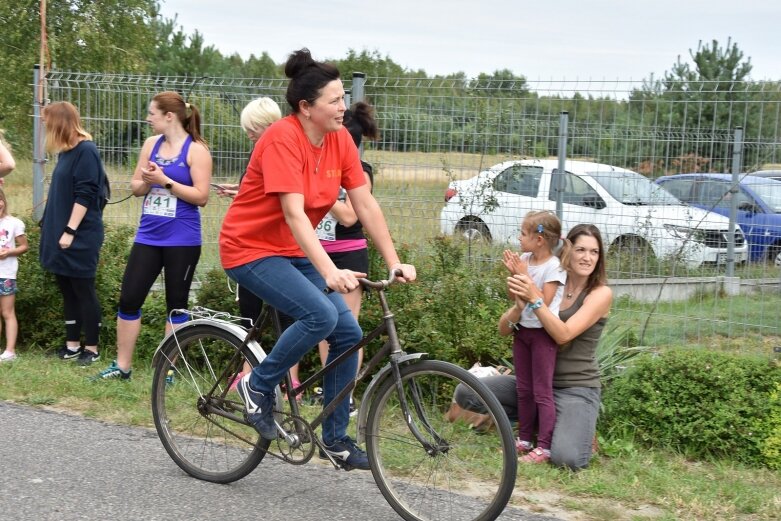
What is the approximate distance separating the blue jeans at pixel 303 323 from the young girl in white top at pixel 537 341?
1.17 metres

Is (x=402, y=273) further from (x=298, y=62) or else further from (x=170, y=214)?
(x=170, y=214)

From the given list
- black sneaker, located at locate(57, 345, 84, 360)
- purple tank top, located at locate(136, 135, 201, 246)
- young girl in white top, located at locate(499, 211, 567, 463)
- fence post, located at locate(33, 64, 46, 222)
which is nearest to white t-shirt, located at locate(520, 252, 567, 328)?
young girl in white top, located at locate(499, 211, 567, 463)

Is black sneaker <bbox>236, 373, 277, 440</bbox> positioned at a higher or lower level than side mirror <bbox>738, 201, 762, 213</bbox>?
lower

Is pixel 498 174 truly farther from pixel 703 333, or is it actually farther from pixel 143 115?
pixel 143 115

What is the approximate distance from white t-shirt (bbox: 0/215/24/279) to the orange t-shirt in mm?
3819

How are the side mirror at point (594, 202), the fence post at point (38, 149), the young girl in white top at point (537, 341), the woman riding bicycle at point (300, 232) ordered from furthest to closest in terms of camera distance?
the fence post at point (38, 149), the side mirror at point (594, 202), the young girl in white top at point (537, 341), the woman riding bicycle at point (300, 232)

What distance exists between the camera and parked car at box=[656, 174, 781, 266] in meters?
7.07

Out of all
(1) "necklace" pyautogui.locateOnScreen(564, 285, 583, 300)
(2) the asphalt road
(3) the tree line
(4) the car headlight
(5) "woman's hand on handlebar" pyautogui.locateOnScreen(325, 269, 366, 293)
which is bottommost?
(2) the asphalt road

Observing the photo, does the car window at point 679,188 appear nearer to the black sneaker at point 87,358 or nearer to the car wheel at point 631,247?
the car wheel at point 631,247

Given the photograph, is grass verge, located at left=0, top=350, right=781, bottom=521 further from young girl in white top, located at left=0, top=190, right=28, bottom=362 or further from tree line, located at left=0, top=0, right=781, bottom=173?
tree line, located at left=0, top=0, right=781, bottom=173

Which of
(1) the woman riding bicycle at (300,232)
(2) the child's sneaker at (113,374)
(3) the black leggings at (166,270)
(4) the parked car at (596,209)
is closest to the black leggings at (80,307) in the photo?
(2) the child's sneaker at (113,374)

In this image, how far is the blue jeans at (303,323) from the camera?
4473 mm

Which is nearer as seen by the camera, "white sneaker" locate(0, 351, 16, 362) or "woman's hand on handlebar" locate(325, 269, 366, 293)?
"woman's hand on handlebar" locate(325, 269, 366, 293)

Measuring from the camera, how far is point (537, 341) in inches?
216
